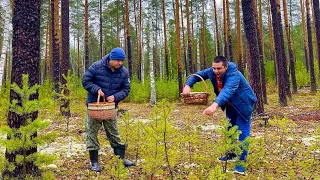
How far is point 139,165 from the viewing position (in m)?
4.19

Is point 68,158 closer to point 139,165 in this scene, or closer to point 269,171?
point 139,165

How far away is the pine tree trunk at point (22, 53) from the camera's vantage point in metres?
3.11

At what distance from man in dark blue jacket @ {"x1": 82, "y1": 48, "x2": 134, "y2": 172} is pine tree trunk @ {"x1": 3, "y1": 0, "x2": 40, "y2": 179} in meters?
0.79

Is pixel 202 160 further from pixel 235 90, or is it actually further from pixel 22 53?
pixel 22 53

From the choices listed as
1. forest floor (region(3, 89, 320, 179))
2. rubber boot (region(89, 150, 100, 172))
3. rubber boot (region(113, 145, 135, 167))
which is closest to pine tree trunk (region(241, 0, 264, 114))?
forest floor (region(3, 89, 320, 179))

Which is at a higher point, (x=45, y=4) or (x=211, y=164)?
(x=45, y=4)

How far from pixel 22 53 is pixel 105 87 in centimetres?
119

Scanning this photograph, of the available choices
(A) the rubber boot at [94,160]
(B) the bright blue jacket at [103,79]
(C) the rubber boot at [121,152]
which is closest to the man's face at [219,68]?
(B) the bright blue jacket at [103,79]

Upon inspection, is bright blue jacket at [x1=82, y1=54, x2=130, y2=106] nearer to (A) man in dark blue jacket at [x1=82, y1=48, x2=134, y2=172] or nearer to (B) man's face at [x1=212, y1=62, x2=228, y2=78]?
(A) man in dark blue jacket at [x1=82, y1=48, x2=134, y2=172]

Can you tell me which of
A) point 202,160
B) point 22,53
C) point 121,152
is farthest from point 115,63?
point 202,160

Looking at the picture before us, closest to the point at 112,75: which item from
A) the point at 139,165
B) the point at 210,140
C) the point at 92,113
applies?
the point at 92,113

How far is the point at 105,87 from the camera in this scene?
3.92 meters

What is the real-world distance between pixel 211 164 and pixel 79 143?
118 inches

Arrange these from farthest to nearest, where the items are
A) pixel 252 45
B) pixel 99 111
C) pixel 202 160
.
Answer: pixel 252 45 < pixel 202 160 < pixel 99 111
